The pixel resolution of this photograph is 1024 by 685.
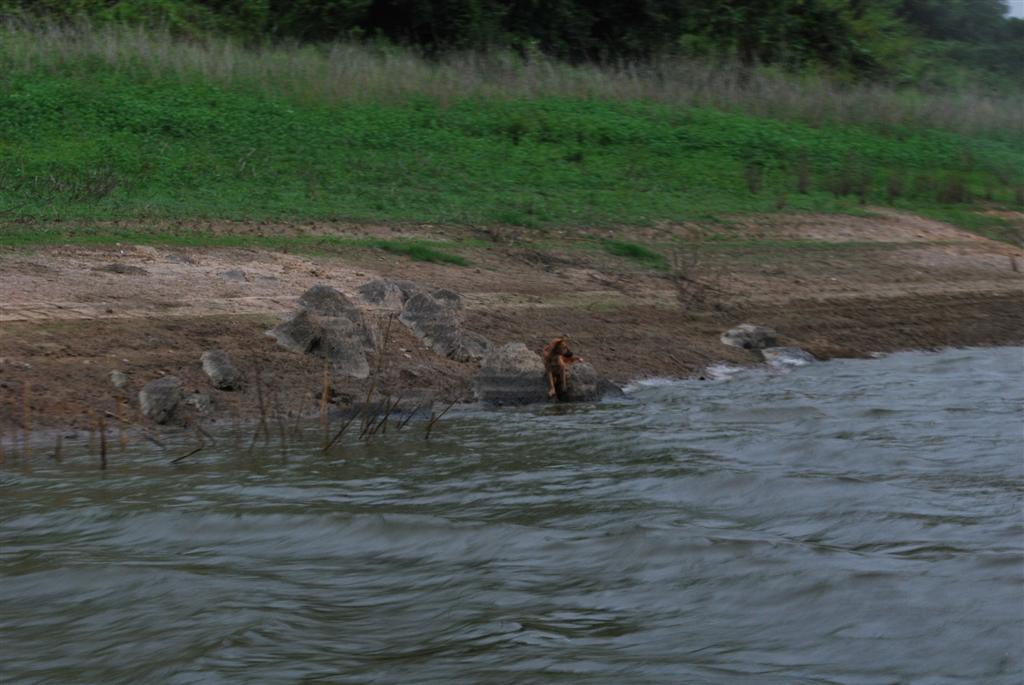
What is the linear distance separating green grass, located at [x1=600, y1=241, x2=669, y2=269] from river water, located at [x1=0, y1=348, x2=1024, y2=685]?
15.9 feet

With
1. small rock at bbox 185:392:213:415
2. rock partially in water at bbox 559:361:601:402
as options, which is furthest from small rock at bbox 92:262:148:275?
rock partially in water at bbox 559:361:601:402

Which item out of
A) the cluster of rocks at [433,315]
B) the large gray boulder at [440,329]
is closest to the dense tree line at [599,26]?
the cluster of rocks at [433,315]

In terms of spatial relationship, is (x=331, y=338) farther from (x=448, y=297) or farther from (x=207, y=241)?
(x=207, y=241)

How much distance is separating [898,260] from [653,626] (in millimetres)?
10934

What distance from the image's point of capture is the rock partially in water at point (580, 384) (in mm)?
9352

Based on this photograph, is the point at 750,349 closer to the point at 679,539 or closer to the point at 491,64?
the point at 679,539

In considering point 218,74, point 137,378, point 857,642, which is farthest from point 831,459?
point 218,74

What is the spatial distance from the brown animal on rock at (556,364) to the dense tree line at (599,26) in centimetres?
1267

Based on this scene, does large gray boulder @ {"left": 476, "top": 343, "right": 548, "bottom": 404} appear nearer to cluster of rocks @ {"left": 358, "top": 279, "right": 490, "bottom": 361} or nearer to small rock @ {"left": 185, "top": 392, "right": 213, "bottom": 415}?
cluster of rocks @ {"left": 358, "top": 279, "right": 490, "bottom": 361}

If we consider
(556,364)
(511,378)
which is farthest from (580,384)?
(511,378)

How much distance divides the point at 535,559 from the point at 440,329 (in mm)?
4345

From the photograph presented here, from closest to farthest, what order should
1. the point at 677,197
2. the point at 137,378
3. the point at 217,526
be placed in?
the point at 217,526, the point at 137,378, the point at 677,197

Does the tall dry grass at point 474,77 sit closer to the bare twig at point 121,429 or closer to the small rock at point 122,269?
the small rock at point 122,269

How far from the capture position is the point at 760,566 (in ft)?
18.9
